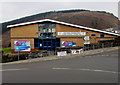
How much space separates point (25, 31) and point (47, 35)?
491 centimetres

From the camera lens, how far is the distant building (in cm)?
3403

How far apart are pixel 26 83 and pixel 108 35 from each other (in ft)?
98.7

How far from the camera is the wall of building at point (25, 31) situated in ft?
112

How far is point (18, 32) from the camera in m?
34.5

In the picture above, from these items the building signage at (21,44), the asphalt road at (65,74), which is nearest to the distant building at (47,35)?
the building signage at (21,44)

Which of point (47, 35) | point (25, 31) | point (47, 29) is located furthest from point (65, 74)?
point (25, 31)

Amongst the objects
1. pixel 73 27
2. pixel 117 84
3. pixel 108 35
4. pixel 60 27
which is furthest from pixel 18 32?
pixel 117 84

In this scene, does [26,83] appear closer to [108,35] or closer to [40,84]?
[40,84]

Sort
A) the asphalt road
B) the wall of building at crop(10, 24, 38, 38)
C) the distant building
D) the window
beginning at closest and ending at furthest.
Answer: the asphalt road → the distant building → the wall of building at crop(10, 24, 38, 38) → the window

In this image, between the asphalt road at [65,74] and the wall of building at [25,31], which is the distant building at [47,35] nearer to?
the wall of building at [25,31]

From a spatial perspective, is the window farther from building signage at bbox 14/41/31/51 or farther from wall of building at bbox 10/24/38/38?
building signage at bbox 14/41/31/51

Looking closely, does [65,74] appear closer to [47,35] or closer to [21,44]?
[47,35]

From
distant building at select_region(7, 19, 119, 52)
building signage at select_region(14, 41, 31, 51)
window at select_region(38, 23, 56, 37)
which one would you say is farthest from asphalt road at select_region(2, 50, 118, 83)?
window at select_region(38, 23, 56, 37)

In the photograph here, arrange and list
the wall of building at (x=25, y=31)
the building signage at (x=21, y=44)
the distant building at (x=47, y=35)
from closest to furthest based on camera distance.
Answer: the building signage at (x=21, y=44)
the distant building at (x=47, y=35)
the wall of building at (x=25, y=31)
